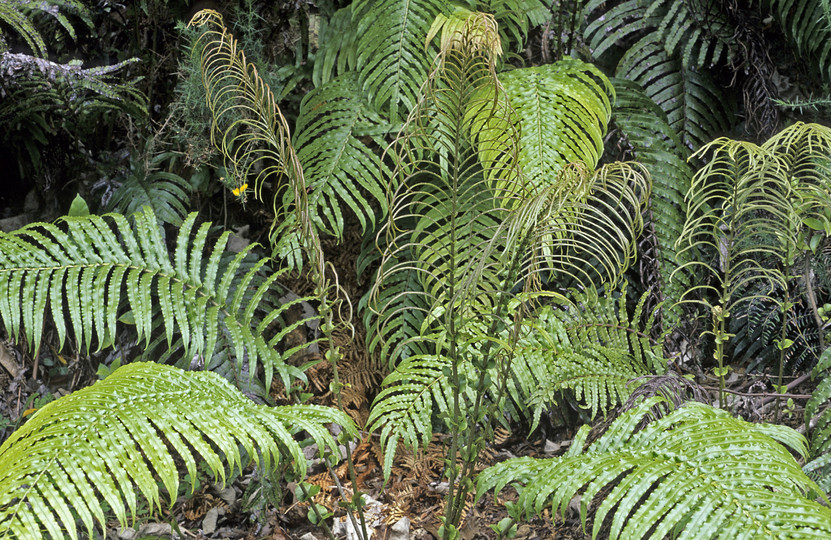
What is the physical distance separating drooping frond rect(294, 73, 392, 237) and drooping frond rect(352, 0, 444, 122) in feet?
0.25

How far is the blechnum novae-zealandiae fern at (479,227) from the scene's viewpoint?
1256mm

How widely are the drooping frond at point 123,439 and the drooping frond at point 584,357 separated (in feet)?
1.81

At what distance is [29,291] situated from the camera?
65.1 inches

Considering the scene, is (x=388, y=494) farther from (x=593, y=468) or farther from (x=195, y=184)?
(x=195, y=184)

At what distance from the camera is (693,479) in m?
1.19

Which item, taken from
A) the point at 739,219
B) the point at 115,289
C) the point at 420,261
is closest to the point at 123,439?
the point at 115,289

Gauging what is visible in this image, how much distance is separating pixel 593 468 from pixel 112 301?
1.23 metres

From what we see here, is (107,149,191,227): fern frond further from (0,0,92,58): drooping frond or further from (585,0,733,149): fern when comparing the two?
(585,0,733,149): fern

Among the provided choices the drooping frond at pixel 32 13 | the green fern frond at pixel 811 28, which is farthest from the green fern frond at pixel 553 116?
the drooping frond at pixel 32 13

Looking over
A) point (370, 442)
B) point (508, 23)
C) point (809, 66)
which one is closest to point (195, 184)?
point (370, 442)

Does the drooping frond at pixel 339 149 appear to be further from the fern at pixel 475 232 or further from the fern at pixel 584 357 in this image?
the fern at pixel 584 357

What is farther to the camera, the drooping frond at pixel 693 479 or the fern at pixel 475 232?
the fern at pixel 475 232

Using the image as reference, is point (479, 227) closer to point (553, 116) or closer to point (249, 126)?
point (553, 116)

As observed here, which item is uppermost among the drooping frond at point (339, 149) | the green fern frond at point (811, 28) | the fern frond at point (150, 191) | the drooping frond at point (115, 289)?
the green fern frond at point (811, 28)
